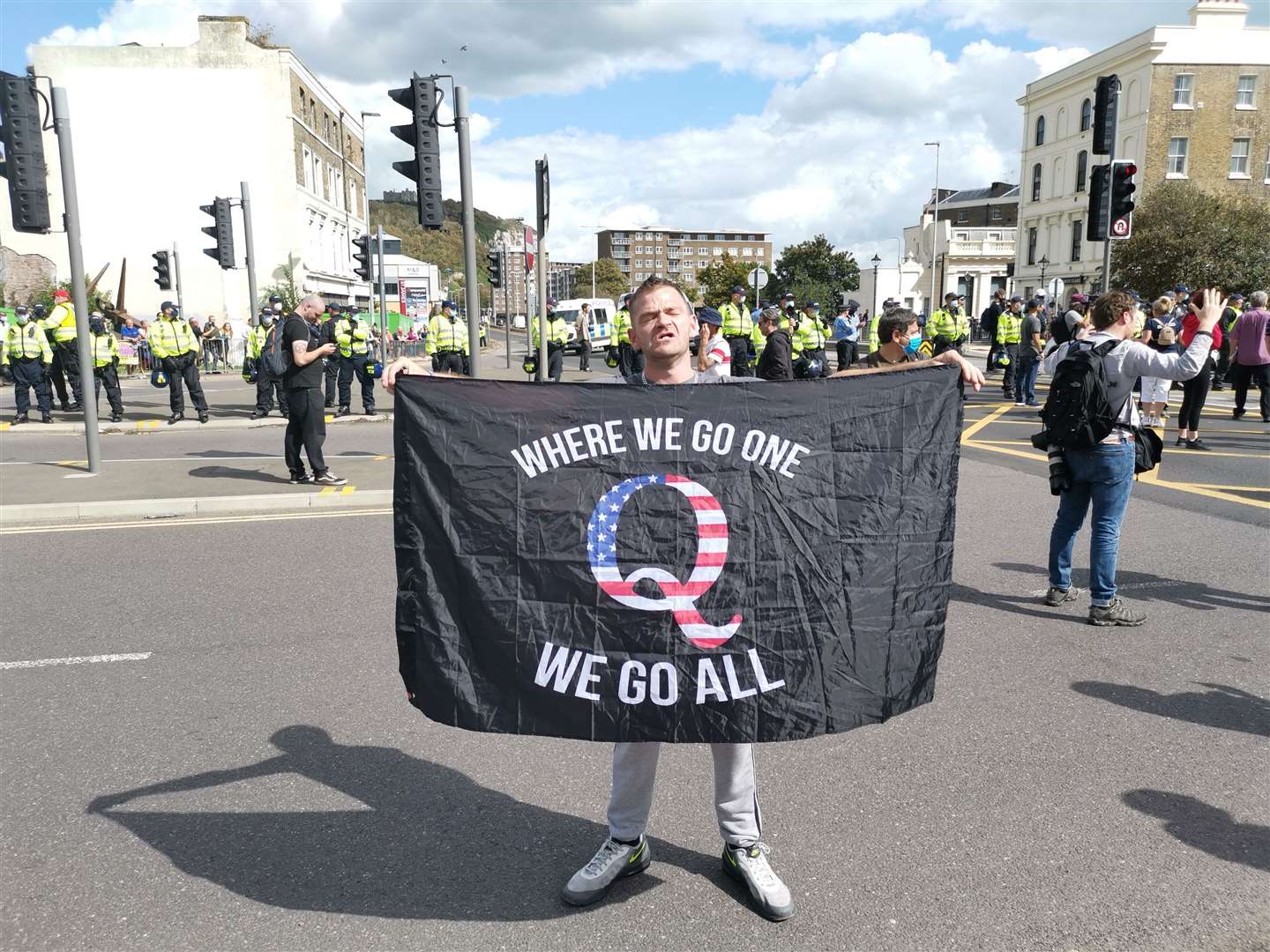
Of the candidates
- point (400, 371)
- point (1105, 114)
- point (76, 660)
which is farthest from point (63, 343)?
point (1105, 114)

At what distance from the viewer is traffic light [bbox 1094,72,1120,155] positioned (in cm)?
1352

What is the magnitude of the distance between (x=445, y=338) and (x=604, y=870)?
14822mm

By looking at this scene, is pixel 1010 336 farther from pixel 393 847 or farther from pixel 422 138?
pixel 393 847

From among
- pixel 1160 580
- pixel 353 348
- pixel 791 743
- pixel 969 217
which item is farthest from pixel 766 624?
pixel 969 217

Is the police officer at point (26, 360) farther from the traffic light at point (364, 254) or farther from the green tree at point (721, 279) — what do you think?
the green tree at point (721, 279)

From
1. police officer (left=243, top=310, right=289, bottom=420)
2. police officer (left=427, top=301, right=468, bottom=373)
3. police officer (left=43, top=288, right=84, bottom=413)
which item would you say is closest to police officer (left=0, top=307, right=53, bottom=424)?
police officer (left=43, top=288, right=84, bottom=413)

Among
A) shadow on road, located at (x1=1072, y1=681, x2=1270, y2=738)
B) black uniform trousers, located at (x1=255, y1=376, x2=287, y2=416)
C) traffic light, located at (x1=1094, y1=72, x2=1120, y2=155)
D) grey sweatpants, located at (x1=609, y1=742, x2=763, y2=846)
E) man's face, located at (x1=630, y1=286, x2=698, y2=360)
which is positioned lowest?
shadow on road, located at (x1=1072, y1=681, x2=1270, y2=738)

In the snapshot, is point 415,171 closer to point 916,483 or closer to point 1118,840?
point 916,483

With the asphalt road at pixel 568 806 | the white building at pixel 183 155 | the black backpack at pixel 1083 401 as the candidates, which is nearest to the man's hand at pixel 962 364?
the asphalt road at pixel 568 806

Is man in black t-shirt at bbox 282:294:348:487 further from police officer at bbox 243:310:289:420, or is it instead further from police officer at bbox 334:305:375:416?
police officer at bbox 243:310:289:420

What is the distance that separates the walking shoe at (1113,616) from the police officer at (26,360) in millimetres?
16303

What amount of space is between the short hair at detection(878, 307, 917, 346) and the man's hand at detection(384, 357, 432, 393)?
2740mm

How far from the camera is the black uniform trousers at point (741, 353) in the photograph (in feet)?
61.4

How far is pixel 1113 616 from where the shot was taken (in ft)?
18.0
